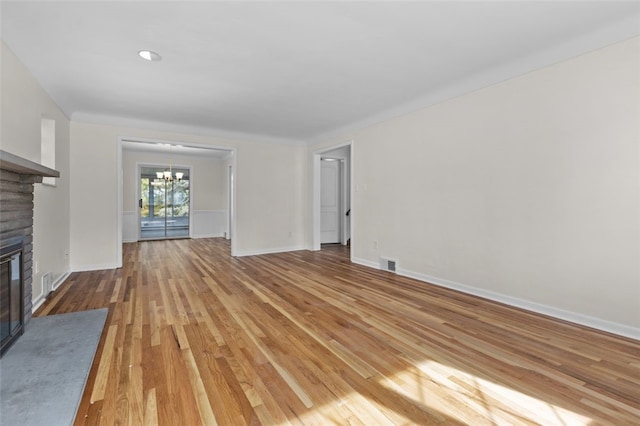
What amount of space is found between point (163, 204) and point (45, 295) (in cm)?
603

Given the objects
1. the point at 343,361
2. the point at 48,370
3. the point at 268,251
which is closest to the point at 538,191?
the point at 343,361

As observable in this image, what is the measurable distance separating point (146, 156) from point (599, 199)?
9.43 m

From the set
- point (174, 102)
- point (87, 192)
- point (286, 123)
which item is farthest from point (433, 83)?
point (87, 192)

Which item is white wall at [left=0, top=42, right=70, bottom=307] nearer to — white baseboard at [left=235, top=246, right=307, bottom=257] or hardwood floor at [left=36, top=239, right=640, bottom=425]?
hardwood floor at [left=36, top=239, right=640, bottom=425]

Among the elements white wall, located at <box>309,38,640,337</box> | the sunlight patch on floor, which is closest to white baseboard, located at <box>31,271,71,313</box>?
the sunlight patch on floor

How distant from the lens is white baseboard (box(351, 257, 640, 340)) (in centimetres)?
238

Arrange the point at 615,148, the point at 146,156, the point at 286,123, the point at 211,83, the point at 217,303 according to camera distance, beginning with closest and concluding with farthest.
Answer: the point at 615,148 < the point at 217,303 < the point at 211,83 < the point at 286,123 < the point at 146,156

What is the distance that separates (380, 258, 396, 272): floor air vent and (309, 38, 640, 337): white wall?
218 millimetres

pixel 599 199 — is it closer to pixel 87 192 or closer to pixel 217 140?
pixel 217 140

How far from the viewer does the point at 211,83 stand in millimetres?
3492

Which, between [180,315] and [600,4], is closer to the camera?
[600,4]

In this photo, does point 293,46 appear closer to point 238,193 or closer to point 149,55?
point 149,55

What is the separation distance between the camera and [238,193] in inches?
237

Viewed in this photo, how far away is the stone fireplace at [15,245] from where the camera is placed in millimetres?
2102
